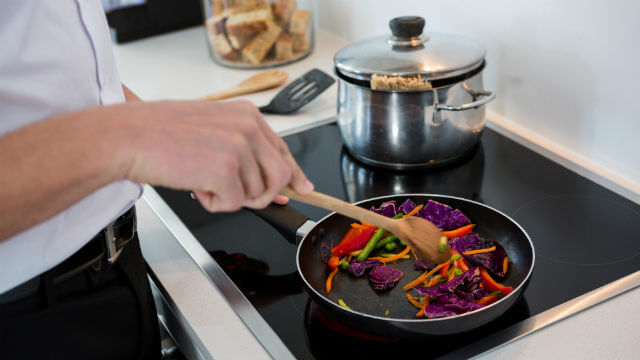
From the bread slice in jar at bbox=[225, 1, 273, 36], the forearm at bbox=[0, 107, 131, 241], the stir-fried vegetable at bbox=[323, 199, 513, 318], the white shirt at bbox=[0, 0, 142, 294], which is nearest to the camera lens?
the forearm at bbox=[0, 107, 131, 241]

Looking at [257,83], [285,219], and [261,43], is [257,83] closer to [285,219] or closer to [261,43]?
[261,43]

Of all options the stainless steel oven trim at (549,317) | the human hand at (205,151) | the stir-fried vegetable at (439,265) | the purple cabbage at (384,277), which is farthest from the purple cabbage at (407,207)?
the human hand at (205,151)

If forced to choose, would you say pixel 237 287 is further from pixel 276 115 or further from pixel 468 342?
pixel 276 115

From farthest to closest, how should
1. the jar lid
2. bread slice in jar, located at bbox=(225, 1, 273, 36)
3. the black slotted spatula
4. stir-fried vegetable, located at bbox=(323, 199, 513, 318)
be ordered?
bread slice in jar, located at bbox=(225, 1, 273, 36) < the black slotted spatula < the jar lid < stir-fried vegetable, located at bbox=(323, 199, 513, 318)

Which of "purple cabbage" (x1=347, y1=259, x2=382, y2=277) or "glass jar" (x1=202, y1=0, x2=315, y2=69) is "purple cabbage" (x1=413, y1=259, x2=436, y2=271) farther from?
"glass jar" (x1=202, y1=0, x2=315, y2=69)

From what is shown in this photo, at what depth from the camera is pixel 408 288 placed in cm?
74

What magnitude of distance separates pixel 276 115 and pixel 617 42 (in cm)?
63

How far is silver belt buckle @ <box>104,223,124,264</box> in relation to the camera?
0.67 metres

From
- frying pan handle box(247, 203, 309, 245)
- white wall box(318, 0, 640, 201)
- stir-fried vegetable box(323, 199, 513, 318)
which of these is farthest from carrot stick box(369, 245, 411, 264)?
white wall box(318, 0, 640, 201)

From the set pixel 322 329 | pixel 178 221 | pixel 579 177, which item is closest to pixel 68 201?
pixel 322 329

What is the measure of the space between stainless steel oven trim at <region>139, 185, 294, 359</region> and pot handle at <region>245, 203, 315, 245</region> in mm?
96

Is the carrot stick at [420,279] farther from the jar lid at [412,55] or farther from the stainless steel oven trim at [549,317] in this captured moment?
the jar lid at [412,55]

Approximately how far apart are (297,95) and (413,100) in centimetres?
37

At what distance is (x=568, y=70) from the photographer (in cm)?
101
